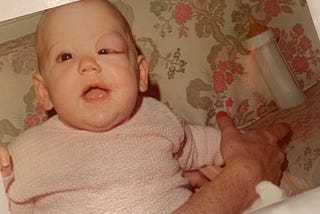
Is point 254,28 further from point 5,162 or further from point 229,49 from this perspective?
point 5,162

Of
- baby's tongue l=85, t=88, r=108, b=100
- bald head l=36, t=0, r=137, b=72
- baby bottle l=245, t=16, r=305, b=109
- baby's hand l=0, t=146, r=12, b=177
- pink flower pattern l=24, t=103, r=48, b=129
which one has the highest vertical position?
bald head l=36, t=0, r=137, b=72

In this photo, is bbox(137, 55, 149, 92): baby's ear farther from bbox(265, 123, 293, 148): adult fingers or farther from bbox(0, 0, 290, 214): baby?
bbox(265, 123, 293, 148): adult fingers

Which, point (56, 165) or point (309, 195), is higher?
point (56, 165)

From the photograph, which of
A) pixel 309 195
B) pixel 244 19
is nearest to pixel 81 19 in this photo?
pixel 244 19

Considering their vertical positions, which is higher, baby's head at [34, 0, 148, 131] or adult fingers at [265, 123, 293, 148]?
baby's head at [34, 0, 148, 131]

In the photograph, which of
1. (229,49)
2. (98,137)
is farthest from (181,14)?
(98,137)

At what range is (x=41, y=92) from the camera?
2.33ft

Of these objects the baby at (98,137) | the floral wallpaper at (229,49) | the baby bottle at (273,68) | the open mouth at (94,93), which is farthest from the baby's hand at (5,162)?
the baby bottle at (273,68)

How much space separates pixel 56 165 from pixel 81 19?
0.18m

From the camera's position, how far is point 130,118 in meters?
0.71

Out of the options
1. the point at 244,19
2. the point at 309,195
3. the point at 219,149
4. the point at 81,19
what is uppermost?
the point at 81,19

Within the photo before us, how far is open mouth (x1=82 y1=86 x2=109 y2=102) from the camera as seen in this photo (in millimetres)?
704

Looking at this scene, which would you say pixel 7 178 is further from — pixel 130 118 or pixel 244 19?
pixel 244 19

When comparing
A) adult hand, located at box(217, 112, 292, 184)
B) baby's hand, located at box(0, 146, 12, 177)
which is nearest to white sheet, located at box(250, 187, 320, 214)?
adult hand, located at box(217, 112, 292, 184)
